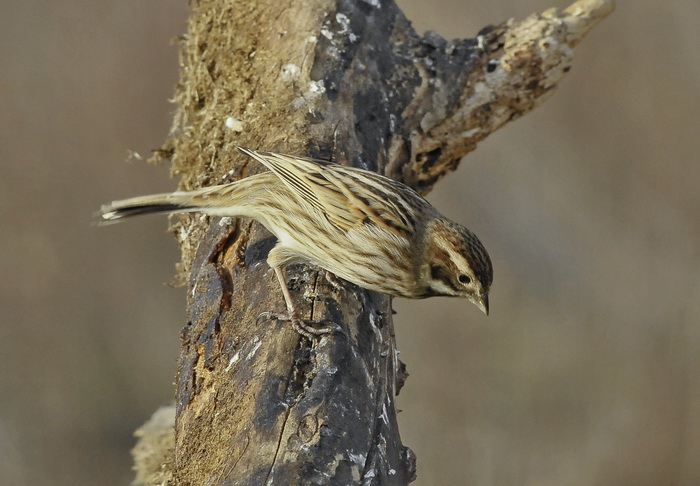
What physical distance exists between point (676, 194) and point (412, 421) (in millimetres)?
2883

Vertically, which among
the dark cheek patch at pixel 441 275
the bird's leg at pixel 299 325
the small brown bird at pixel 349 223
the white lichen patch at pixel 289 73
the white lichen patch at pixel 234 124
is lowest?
the bird's leg at pixel 299 325

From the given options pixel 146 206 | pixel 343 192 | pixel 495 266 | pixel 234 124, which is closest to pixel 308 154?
pixel 343 192

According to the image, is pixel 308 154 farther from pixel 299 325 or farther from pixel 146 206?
pixel 299 325

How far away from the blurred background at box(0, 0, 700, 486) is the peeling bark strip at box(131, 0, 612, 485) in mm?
2806

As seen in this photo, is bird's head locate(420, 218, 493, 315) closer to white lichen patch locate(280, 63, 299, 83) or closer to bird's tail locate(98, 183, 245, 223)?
bird's tail locate(98, 183, 245, 223)

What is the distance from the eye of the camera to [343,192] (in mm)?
3574

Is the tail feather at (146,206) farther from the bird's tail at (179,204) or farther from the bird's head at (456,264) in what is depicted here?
the bird's head at (456,264)

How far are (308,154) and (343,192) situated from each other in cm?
34

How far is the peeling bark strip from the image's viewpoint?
279 cm

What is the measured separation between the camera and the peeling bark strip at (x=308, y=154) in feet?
9.16

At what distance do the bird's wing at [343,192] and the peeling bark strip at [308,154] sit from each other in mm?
241

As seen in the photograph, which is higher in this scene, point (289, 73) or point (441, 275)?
point (289, 73)

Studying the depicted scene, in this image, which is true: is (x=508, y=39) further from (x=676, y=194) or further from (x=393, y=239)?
(x=676, y=194)

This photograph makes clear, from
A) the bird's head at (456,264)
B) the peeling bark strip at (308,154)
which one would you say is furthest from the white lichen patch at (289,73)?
the bird's head at (456,264)
